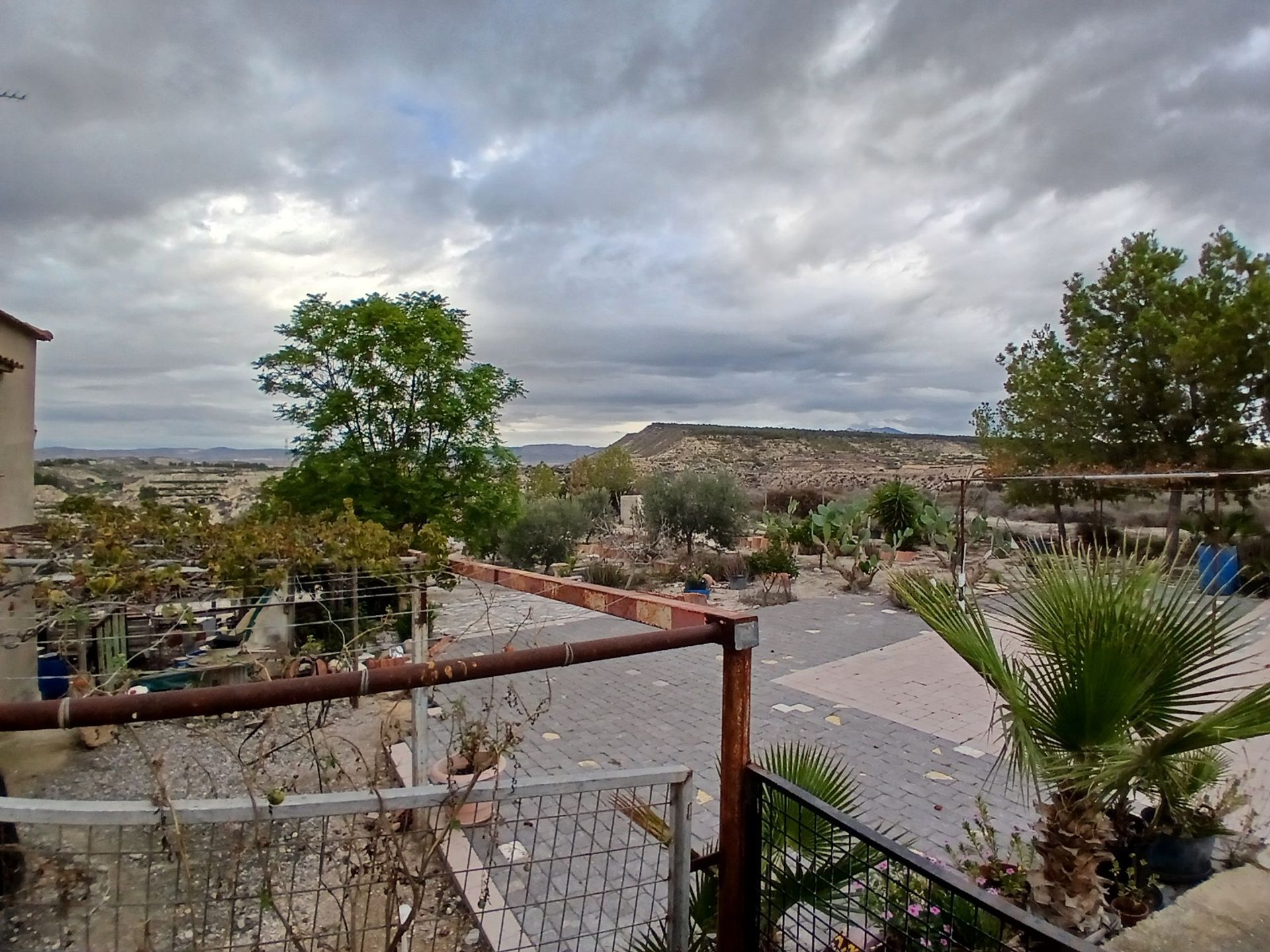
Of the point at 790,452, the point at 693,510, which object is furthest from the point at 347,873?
the point at 790,452

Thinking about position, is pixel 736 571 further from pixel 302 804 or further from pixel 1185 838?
pixel 302 804

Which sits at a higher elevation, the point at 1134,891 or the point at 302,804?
the point at 302,804

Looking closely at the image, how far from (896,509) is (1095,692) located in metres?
13.5

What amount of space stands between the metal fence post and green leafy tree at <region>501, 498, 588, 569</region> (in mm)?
11711

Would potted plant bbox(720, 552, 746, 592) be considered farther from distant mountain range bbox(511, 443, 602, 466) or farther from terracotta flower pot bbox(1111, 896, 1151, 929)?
distant mountain range bbox(511, 443, 602, 466)

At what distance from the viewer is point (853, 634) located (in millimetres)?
8328

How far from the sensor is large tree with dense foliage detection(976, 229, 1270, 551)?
11.7 meters

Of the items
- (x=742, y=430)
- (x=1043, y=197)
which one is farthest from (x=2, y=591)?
(x=742, y=430)

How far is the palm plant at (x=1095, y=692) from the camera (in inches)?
67.8

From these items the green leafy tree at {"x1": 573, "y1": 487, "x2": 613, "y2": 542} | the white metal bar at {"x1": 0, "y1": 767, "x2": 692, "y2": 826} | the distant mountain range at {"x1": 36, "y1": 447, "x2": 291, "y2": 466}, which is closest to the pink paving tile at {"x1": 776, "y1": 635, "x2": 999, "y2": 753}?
the white metal bar at {"x1": 0, "y1": 767, "x2": 692, "y2": 826}

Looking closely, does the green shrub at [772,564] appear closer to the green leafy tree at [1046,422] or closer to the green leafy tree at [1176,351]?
the green leafy tree at [1046,422]

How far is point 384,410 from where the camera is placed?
877 centimetres

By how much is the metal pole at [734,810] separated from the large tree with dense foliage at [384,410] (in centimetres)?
740

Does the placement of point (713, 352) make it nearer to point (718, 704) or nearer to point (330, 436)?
point (330, 436)
